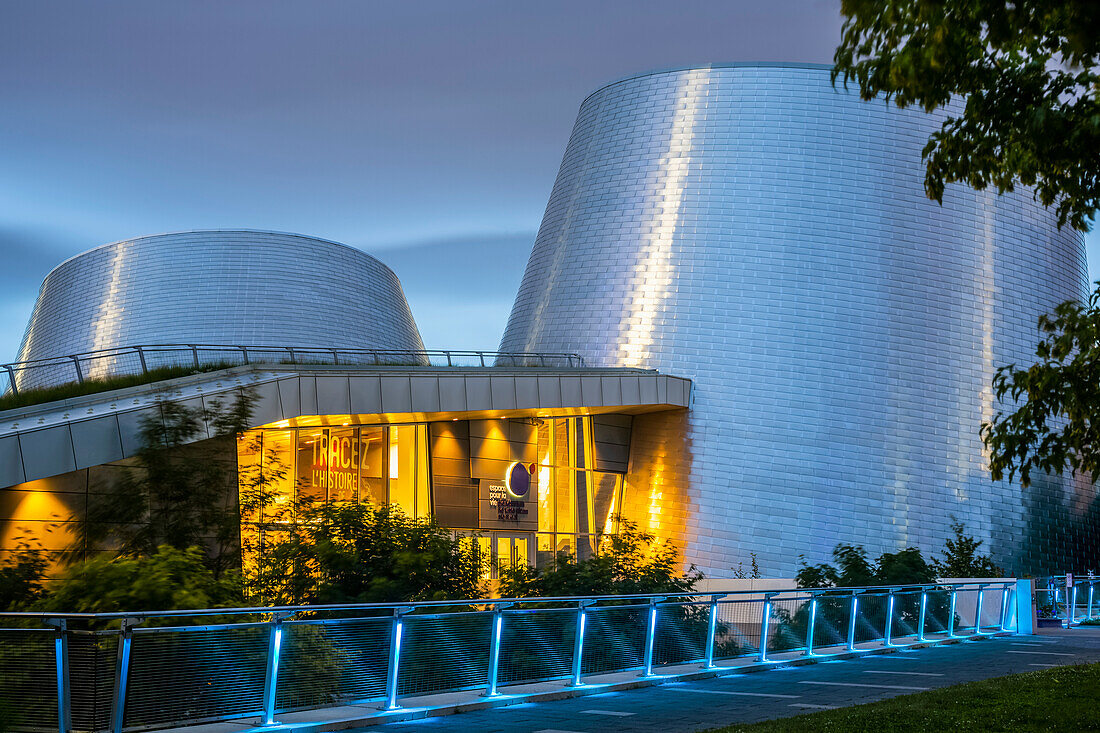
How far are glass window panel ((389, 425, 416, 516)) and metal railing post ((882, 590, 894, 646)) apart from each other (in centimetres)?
1310

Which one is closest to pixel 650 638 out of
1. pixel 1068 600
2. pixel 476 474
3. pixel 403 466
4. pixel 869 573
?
pixel 869 573

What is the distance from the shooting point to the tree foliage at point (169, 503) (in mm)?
16125

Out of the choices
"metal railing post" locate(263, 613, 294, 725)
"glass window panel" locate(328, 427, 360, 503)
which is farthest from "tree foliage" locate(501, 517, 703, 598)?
"metal railing post" locate(263, 613, 294, 725)

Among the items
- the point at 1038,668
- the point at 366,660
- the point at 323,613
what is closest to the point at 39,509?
the point at 323,613

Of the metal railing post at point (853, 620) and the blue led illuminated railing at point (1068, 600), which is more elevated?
the metal railing post at point (853, 620)

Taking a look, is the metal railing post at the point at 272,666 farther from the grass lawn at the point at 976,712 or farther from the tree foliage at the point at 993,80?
the tree foliage at the point at 993,80

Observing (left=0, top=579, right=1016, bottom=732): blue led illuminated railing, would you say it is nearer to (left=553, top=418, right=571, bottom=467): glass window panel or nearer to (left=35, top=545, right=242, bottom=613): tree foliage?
(left=35, top=545, right=242, bottom=613): tree foliage

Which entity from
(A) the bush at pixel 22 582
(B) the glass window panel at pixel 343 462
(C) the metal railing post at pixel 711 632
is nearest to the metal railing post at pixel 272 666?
(A) the bush at pixel 22 582

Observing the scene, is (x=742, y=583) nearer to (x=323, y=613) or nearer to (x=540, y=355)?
(x=540, y=355)

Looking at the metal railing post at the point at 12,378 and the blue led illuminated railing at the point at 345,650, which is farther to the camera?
the metal railing post at the point at 12,378

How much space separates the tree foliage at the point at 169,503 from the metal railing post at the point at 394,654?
211 inches

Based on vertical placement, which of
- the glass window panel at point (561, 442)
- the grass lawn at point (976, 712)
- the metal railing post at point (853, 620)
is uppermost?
the glass window panel at point (561, 442)

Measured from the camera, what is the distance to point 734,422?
33.9m

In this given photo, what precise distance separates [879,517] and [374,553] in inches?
813
